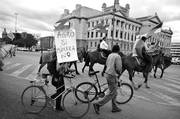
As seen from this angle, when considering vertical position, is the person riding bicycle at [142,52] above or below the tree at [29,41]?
below

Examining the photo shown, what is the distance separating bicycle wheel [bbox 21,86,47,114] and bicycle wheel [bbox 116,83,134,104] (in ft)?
7.83

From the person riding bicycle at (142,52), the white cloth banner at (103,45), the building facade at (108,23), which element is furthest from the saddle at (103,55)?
the building facade at (108,23)

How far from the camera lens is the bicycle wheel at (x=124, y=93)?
5.30m

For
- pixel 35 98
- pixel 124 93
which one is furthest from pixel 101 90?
pixel 35 98

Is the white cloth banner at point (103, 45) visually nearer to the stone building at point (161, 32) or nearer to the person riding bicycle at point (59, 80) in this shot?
the person riding bicycle at point (59, 80)

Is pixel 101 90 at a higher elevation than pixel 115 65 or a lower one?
lower

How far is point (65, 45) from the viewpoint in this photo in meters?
4.41

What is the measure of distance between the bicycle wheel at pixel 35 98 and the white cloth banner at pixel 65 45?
3.42ft

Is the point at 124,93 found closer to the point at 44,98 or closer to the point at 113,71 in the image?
the point at 113,71

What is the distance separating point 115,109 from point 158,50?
758 centimetres

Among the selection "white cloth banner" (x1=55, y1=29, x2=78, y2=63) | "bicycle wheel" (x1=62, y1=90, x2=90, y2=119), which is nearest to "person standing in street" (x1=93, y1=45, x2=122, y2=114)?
"bicycle wheel" (x1=62, y1=90, x2=90, y2=119)

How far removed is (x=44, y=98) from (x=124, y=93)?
260cm

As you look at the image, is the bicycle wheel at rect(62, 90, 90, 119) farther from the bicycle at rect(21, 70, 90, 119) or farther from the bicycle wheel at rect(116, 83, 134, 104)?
the bicycle wheel at rect(116, 83, 134, 104)

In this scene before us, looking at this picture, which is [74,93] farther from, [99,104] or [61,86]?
[99,104]
